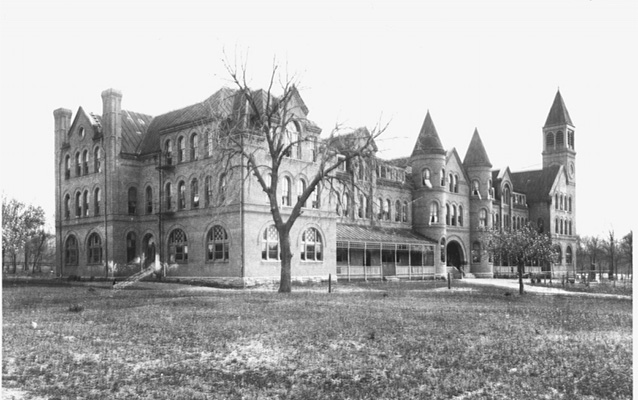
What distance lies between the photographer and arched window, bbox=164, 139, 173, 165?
37.9 meters

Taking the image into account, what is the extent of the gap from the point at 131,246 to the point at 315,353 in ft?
104

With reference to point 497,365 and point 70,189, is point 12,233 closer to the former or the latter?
point 70,189

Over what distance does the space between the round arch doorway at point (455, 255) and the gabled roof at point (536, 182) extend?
14722 mm

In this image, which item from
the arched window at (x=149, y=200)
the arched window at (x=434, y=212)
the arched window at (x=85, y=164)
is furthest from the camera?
the arched window at (x=434, y=212)

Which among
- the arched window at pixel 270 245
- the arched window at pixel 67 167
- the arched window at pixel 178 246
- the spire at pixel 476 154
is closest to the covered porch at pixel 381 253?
the arched window at pixel 270 245

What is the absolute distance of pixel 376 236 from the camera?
46.2 meters

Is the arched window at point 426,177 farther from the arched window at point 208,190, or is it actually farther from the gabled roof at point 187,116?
the arched window at point 208,190

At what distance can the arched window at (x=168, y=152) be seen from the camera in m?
37.9

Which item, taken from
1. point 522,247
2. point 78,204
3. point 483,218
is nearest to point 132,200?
point 78,204

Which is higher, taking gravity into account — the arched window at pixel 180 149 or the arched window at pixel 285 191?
the arched window at pixel 180 149

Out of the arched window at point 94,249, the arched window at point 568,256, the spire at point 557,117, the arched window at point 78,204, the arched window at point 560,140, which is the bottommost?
the arched window at point 568,256

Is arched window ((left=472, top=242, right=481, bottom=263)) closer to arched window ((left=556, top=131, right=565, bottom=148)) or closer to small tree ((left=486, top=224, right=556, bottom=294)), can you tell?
arched window ((left=556, top=131, right=565, bottom=148))

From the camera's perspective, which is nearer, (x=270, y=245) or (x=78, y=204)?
(x=270, y=245)

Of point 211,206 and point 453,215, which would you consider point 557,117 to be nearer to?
point 453,215
